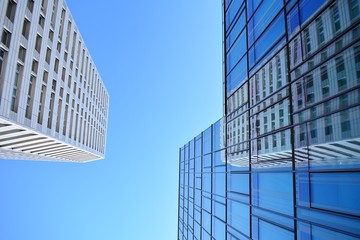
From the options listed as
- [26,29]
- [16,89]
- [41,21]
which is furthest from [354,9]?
[41,21]

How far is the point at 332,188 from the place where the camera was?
35.3ft

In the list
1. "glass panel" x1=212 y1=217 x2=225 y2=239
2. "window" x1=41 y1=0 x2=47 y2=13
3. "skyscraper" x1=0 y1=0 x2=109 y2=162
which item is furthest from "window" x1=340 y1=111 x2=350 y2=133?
"window" x1=41 y1=0 x2=47 y2=13

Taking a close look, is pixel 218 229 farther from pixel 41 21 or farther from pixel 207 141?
pixel 41 21

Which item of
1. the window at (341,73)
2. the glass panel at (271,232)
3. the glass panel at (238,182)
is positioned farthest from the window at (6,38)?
the window at (341,73)

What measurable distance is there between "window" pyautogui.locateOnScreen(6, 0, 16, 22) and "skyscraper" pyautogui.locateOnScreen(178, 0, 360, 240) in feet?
62.0

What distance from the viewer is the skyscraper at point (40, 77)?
2786 cm

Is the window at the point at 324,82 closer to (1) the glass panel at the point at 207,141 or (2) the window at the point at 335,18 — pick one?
(2) the window at the point at 335,18

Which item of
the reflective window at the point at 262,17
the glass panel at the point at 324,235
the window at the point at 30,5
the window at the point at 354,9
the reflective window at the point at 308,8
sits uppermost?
the window at the point at 30,5

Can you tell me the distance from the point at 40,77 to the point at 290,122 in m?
29.4

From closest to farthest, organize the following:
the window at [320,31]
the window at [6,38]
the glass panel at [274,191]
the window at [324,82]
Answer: the window at [324,82] → the window at [320,31] → the glass panel at [274,191] → the window at [6,38]

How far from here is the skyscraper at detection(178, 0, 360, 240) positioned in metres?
10.5

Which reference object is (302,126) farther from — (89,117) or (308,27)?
(89,117)

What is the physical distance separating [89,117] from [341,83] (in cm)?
6085

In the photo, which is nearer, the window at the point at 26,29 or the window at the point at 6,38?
the window at the point at 6,38
